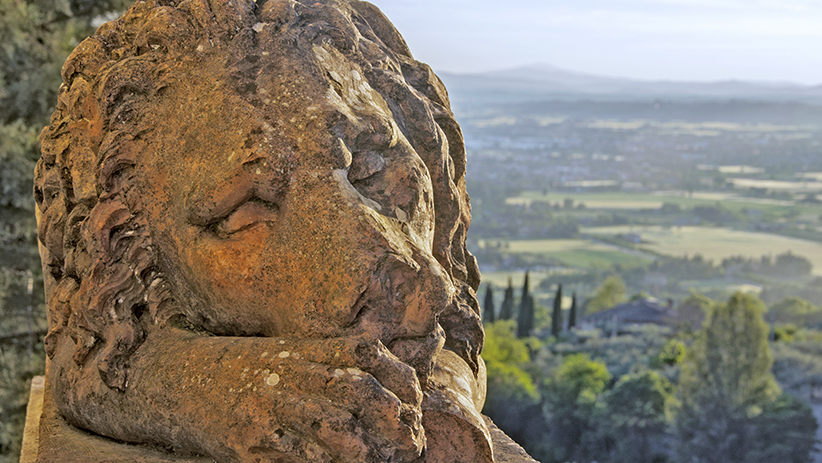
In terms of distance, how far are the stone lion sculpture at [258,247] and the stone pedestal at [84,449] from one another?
57 millimetres

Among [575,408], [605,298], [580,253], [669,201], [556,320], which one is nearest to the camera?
[575,408]

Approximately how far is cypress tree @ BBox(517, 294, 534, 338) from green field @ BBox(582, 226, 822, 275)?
571 inches

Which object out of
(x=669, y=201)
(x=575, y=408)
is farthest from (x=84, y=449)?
(x=669, y=201)

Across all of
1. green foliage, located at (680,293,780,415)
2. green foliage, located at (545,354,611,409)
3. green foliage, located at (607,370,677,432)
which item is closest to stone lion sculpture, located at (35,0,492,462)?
green foliage, located at (680,293,780,415)

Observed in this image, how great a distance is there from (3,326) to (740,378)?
25.3 m

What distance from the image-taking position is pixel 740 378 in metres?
28.8

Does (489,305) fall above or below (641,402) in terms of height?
above

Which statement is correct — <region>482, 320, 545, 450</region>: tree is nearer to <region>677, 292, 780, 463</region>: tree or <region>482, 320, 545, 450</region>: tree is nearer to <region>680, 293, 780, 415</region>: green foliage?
<region>677, 292, 780, 463</region>: tree

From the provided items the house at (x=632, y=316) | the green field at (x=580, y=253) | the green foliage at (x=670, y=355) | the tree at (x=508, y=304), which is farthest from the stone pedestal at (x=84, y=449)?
the green field at (x=580, y=253)

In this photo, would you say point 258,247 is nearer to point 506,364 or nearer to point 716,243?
point 506,364

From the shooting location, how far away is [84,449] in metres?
3.20

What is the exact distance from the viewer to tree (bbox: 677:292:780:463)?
28312 millimetres

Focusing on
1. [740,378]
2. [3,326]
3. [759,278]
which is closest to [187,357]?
[3,326]

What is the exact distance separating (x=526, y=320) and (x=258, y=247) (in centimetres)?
3417
